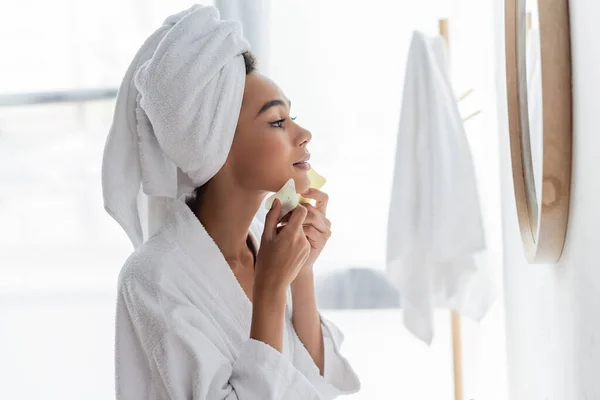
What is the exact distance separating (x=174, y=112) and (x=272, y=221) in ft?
0.80

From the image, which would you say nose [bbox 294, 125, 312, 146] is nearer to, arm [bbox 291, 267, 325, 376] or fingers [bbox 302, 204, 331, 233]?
fingers [bbox 302, 204, 331, 233]

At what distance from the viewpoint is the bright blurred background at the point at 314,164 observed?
6.89 ft

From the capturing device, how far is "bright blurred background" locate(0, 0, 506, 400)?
2100 millimetres

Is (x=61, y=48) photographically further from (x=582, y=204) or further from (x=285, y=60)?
(x=582, y=204)

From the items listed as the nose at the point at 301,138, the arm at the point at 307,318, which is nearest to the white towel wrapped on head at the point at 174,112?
the nose at the point at 301,138

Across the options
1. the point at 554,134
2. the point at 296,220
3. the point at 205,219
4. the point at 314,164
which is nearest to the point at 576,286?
the point at 554,134

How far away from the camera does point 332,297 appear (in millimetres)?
2119

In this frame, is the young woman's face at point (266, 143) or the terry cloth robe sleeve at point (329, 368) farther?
the terry cloth robe sleeve at point (329, 368)

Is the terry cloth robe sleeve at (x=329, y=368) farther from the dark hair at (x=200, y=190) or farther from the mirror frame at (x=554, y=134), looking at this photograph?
the mirror frame at (x=554, y=134)

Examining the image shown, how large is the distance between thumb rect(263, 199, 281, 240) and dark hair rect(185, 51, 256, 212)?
0.62 ft

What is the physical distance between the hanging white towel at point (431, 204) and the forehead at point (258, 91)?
565 mm

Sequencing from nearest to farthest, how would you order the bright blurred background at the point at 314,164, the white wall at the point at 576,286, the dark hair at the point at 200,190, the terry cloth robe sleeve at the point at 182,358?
the white wall at the point at 576,286 < the terry cloth robe sleeve at the point at 182,358 < the dark hair at the point at 200,190 < the bright blurred background at the point at 314,164

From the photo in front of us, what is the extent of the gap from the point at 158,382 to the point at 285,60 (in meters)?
1.27

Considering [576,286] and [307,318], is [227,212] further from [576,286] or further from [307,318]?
[576,286]
